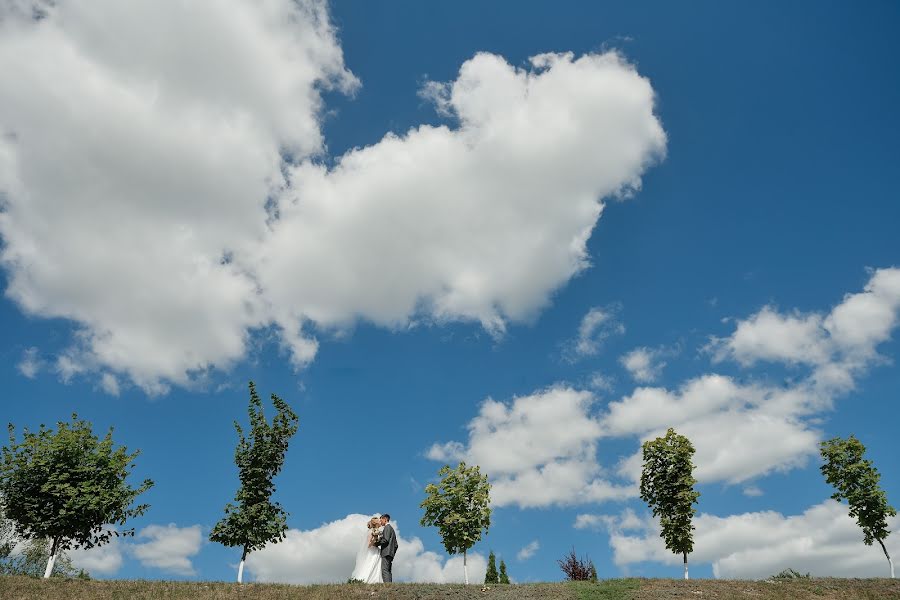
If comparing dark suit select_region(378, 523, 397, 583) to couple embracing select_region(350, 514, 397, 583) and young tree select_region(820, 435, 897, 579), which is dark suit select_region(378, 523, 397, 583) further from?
young tree select_region(820, 435, 897, 579)

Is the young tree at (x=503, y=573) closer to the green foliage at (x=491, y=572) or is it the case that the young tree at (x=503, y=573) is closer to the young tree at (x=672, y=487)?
the green foliage at (x=491, y=572)

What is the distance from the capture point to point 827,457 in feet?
123

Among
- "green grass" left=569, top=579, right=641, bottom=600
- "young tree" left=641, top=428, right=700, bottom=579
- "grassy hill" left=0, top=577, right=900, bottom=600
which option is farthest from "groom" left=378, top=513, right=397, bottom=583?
"young tree" left=641, top=428, right=700, bottom=579

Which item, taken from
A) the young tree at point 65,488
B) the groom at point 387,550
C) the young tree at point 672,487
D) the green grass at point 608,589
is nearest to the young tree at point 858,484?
the young tree at point 672,487

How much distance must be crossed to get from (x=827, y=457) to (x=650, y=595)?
22445mm

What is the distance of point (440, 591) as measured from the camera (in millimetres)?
22938

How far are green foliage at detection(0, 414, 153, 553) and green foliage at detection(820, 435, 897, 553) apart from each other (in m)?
40.6

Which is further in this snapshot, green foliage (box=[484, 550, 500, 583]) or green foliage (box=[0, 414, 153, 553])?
green foliage (box=[484, 550, 500, 583])

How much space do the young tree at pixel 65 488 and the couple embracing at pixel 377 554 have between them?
43.5 feet

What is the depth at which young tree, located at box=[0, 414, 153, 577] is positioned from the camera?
29234 millimetres

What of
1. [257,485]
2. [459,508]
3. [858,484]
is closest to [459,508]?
[459,508]

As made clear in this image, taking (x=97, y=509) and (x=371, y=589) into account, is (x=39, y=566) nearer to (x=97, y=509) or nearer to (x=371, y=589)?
(x=97, y=509)

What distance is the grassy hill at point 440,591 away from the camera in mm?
21188

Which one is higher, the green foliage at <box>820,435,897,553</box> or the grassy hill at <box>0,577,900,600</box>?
the green foliage at <box>820,435,897,553</box>
